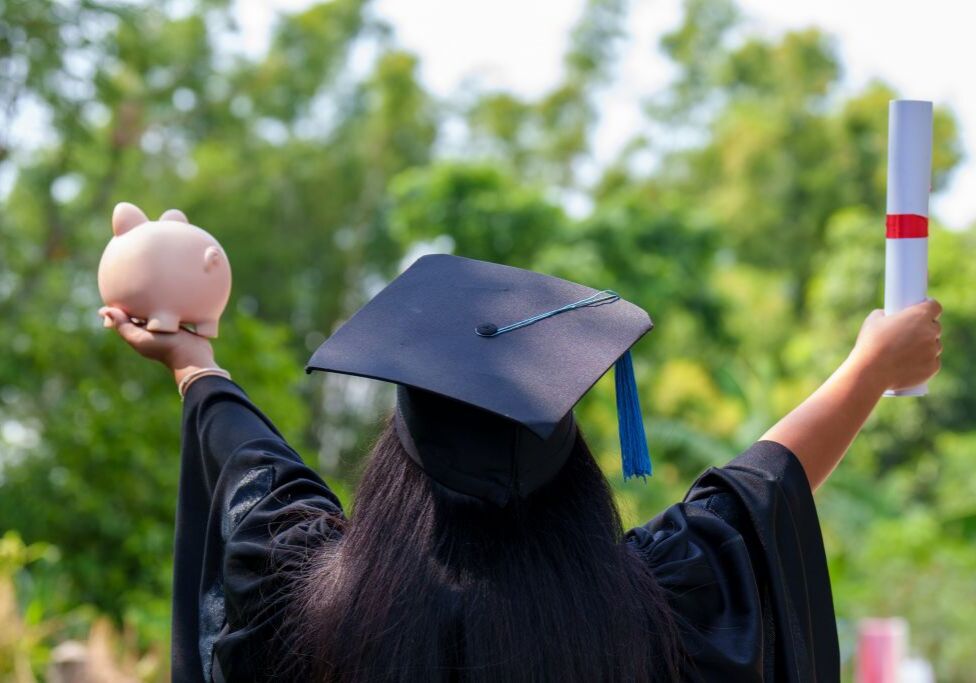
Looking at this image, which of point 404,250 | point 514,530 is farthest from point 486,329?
point 404,250

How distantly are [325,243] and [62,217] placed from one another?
7.42m

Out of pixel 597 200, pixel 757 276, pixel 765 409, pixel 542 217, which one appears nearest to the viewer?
pixel 765 409

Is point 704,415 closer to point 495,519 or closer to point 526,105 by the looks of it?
point 526,105

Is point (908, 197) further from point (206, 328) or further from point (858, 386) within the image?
point (206, 328)

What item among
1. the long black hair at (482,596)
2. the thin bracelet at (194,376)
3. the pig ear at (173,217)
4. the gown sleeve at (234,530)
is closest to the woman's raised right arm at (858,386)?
the long black hair at (482,596)

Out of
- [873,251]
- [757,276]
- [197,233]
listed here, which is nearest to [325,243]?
[757,276]

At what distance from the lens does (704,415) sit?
607 inches

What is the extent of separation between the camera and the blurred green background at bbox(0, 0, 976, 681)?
6820 mm

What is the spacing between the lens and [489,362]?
1.34 m

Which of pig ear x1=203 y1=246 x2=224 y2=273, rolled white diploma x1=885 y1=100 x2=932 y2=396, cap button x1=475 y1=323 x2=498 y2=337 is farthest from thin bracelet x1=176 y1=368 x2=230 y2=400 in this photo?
rolled white diploma x1=885 y1=100 x2=932 y2=396

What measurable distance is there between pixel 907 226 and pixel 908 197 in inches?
1.6

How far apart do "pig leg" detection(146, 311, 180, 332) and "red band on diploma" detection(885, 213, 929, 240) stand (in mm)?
1035

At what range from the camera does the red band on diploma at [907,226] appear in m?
1.51

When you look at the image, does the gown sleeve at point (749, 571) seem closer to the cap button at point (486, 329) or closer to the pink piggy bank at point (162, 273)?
the cap button at point (486, 329)
